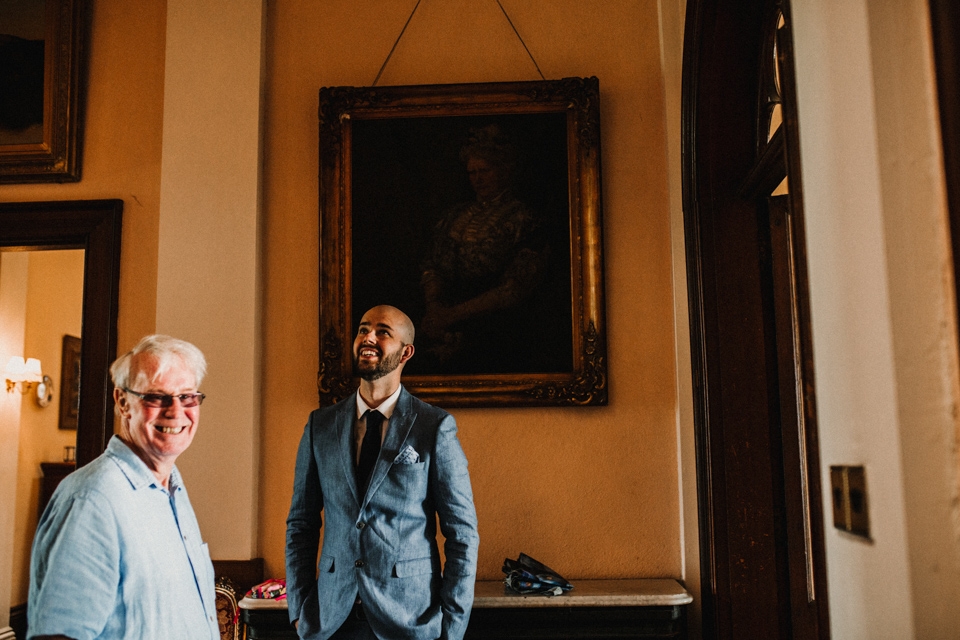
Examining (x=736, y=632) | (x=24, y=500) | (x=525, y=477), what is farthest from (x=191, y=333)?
(x=24, y=500)

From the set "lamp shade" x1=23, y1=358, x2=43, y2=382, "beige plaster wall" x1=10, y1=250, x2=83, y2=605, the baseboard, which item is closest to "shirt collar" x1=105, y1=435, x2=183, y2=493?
the baseboard

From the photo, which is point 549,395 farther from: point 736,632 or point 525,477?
point 736,632

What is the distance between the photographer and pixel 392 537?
9.40 feet

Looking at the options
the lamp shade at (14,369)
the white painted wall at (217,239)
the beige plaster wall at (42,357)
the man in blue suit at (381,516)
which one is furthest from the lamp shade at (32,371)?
the man in blue suit at (381,516)

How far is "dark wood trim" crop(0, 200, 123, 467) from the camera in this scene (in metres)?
4.09

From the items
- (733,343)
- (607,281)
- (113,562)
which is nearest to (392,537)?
(113,562)

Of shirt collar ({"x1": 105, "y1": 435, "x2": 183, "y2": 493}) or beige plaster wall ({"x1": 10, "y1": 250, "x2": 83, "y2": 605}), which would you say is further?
beige plaster wall ({"x1": 10, "y1": 250, "x2": 83, "y2": 605})

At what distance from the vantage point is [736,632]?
132 inches

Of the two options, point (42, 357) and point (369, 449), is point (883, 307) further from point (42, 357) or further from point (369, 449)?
point (42, 357)

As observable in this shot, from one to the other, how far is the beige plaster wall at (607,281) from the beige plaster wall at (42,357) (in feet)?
13.0

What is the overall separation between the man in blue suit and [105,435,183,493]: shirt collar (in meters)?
1.00

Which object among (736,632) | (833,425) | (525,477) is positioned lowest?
(736,632)

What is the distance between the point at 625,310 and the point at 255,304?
1.83 meters

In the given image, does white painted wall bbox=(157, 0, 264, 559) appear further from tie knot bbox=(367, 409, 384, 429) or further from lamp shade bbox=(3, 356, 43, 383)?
lamp shade bbox=(3, 356, 43, 383)
